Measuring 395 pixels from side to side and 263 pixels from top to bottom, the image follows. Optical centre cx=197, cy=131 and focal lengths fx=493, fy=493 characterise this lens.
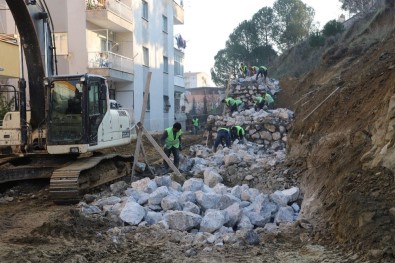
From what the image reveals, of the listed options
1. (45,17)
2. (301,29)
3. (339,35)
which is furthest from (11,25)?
(301,29)

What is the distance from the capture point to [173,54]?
3528cm

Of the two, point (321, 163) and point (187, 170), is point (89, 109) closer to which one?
point (187, 170)

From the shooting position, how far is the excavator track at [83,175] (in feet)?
31.6

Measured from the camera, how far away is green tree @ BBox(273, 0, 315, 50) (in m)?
46.3

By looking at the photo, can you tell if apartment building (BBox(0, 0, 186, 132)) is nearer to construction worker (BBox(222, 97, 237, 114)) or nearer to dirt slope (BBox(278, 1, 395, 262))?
construction worker (BBox(222, 97, 237, 114))

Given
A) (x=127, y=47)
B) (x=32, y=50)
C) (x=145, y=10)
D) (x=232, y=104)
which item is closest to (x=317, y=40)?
(x=232, y=104)

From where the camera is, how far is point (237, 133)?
17750mm

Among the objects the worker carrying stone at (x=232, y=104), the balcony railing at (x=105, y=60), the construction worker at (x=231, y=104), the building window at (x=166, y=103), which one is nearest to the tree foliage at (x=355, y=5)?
the building window at (x=166, y=103)

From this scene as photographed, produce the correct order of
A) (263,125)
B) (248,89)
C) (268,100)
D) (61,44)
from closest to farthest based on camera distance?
(263,125) < (61,44) < (268,100) < (248,89)

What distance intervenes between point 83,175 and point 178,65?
91.4 feet

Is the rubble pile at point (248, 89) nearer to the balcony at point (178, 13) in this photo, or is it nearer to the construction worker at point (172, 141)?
the balcony at point (178, 13)

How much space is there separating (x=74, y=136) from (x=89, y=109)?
66cm

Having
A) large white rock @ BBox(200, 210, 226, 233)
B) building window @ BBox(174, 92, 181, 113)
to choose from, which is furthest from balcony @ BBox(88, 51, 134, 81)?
large white rock @ BBox(200, 210, 226, 233)

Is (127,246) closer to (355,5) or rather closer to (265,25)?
(355,5)
